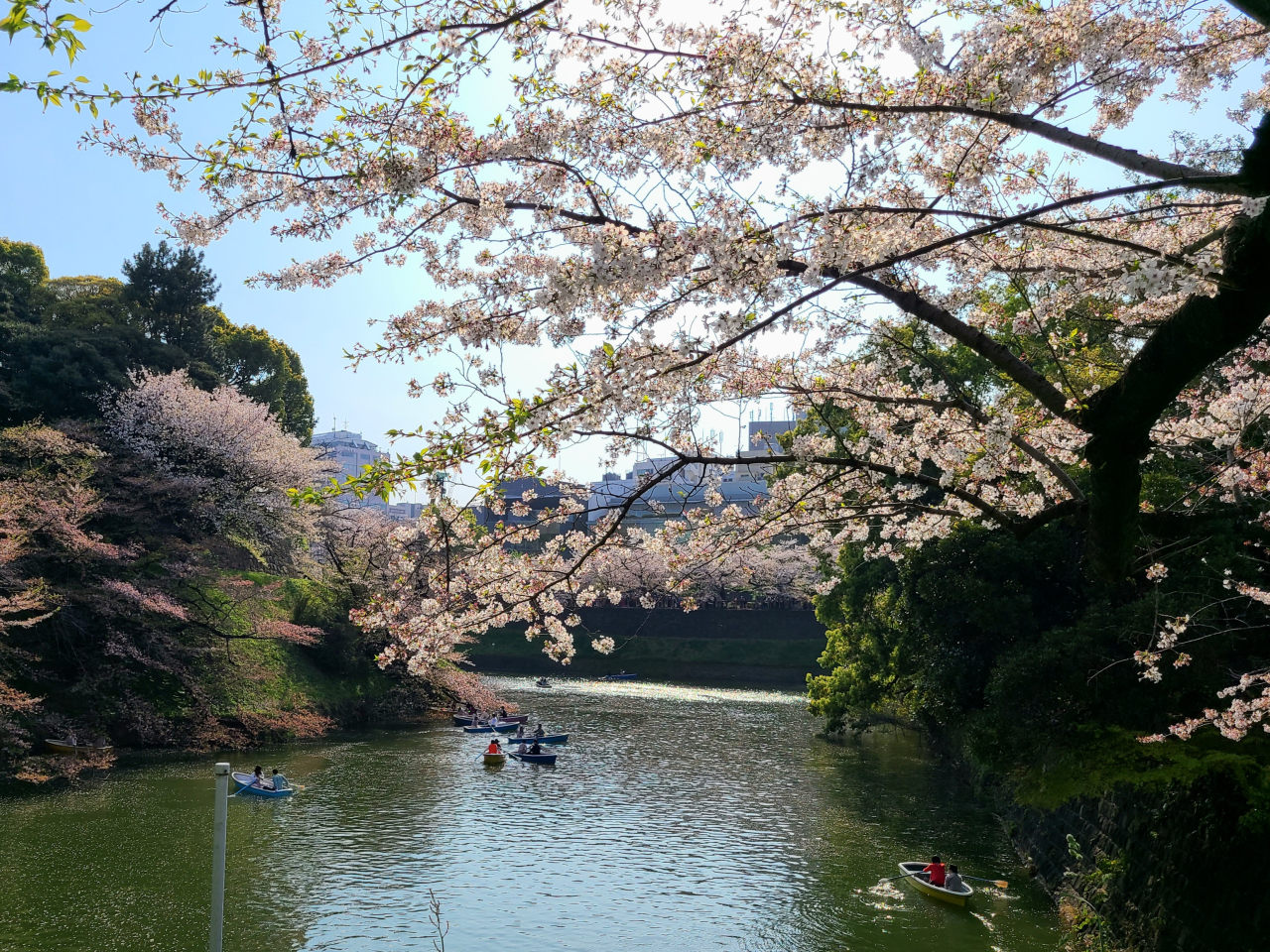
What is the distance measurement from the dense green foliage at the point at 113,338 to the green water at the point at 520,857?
515 inches

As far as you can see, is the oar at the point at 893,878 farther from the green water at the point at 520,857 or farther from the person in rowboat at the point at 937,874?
the person in rowboat at the point at 937,874

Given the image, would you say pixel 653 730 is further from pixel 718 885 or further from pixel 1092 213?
pixel 1092 213

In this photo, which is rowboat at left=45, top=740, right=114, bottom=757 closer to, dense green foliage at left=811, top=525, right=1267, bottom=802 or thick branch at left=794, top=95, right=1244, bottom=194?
dense green foliage at left=811, top=525, right=1267, bottom=802

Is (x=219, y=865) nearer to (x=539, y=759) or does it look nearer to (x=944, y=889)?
(x=944, y=889)

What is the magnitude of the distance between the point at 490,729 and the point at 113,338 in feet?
54.5

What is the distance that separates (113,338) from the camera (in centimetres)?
2728

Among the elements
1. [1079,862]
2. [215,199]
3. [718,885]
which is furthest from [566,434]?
[1079,862]

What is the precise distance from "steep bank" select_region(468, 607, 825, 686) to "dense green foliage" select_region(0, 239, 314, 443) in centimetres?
1434

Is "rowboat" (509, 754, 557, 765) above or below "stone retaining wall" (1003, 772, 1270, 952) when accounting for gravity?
below

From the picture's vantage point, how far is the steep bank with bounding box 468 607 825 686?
40375 mm

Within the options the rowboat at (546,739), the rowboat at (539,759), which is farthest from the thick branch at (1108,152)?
the rowboat at (546,739)

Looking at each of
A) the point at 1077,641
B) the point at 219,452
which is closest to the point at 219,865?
the point at 1077,641

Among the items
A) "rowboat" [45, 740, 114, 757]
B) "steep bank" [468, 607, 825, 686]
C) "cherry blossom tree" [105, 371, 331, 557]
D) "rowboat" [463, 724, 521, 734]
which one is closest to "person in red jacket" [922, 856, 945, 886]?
"rowboat" [463, 724, 521, 734]

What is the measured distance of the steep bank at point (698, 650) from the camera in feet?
132
